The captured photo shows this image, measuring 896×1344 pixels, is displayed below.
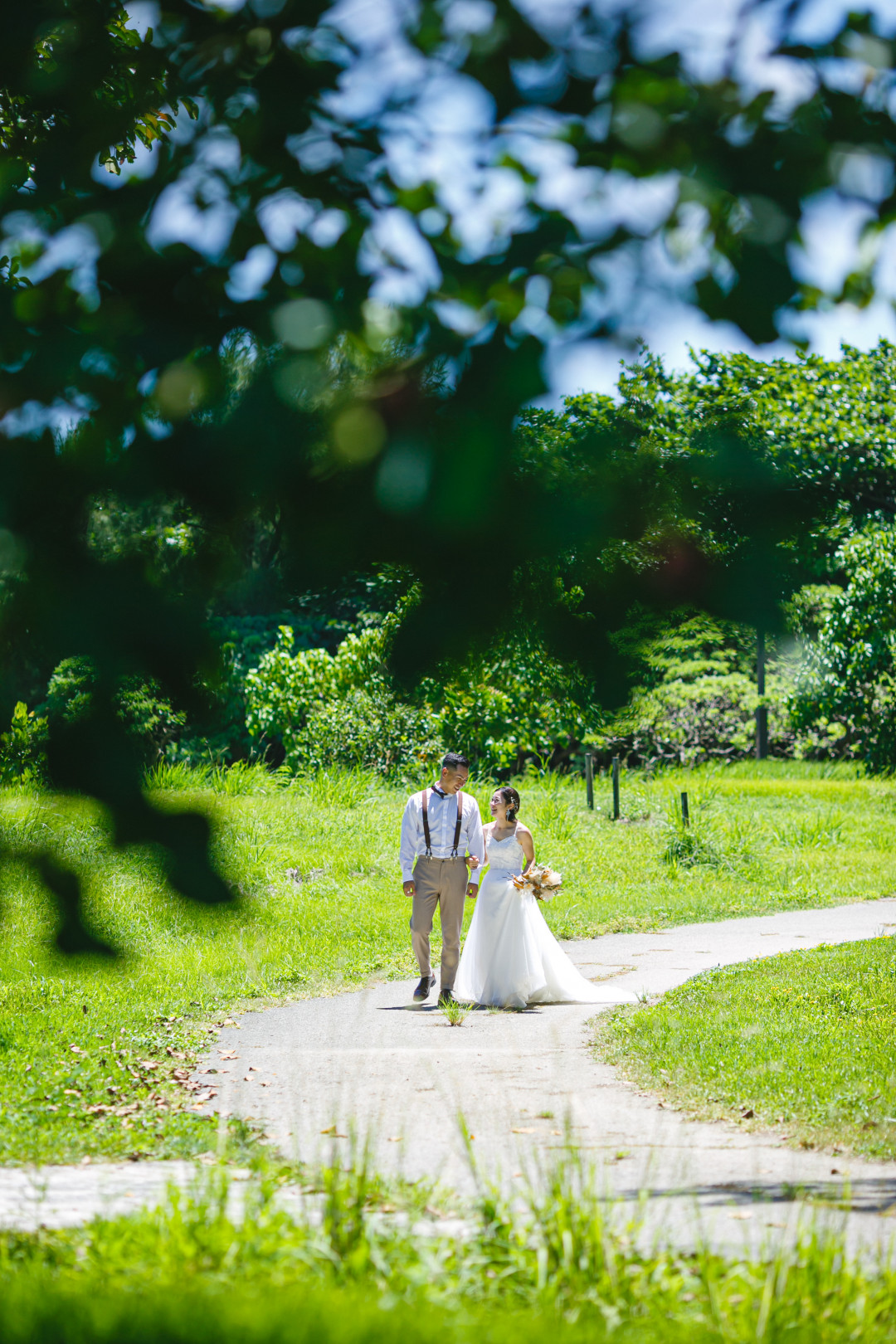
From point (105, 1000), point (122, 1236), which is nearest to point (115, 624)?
point (122, 1236)

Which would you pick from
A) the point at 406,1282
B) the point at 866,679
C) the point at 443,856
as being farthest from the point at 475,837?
the point at 866,679

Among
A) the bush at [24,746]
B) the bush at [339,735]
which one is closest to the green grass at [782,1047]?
the bush at [24,746]

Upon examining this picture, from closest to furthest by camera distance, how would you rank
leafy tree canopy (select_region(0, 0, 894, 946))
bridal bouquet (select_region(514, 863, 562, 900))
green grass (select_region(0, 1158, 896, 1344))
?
leafy tree canopy (select_region(0, 0, 894, 946)) → green grass (select_region(0, 1158, 896, 1344)) → bridal bouquet (select_region(514, 863, 562, 900))

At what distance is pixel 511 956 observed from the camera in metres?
9.41

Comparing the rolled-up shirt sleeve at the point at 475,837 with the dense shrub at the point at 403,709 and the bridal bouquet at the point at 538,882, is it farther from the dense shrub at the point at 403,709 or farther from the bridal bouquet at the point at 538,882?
the dense shrub at the point at 403,709

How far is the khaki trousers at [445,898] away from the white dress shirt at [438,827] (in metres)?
0.07

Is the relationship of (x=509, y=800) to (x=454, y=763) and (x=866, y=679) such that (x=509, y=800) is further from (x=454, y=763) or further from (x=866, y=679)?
(x=866, y=679)

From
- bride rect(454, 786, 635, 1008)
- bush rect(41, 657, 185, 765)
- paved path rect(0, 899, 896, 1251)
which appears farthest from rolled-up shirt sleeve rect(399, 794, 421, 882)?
bush rect(41, 657, 185, 765)

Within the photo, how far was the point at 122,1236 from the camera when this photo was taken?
395 cm

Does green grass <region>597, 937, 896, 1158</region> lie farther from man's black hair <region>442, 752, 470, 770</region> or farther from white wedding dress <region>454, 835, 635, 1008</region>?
man's black hair <region>442, 752, 470, 770</region>

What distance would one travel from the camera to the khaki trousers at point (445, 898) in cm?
938

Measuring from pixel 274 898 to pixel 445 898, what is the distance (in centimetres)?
335

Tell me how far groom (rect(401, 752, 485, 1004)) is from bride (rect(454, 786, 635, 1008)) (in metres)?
0.18

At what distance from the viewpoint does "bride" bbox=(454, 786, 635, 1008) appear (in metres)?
9.40
